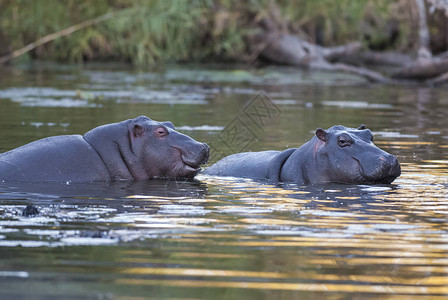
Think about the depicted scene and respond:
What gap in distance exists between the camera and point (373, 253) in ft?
17.5

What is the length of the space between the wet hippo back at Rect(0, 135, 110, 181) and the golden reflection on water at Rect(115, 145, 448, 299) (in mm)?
1154

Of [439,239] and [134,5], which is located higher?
[134,5]

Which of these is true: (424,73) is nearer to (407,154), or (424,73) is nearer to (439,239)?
(407,154)

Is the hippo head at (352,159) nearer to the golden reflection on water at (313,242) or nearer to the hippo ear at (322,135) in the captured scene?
the hippo ear at (322,135)

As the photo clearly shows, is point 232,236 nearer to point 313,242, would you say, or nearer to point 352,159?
point 313,242

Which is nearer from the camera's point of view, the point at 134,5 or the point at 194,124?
the point at 194,124

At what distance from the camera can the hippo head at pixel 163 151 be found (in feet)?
27.8

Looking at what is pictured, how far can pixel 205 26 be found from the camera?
92.0ft

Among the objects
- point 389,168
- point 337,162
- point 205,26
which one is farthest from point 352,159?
point 205,26

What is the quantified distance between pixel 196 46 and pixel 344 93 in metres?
9.63

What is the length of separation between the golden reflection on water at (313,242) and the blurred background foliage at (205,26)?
18.7m

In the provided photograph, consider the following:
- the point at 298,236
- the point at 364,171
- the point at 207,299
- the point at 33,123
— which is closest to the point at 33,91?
the point at 33,123

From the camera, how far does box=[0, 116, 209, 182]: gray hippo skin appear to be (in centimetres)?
814

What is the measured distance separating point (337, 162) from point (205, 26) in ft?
66.9
